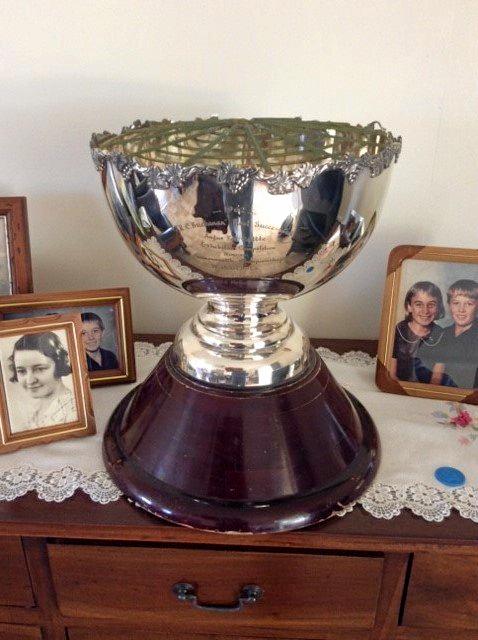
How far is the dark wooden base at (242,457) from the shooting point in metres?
0.48

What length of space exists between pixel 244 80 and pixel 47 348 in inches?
17.4

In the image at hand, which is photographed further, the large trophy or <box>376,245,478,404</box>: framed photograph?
<box>376,245,478,404</box>: framed photograph

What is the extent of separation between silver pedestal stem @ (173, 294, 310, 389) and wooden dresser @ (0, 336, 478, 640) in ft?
0.49

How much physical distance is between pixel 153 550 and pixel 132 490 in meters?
Result: 0.07

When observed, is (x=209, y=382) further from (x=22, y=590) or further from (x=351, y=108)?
(x=351, y=108)

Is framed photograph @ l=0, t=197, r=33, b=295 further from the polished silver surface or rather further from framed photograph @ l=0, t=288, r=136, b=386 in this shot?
the polished silver surface

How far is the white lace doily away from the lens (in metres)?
0.51

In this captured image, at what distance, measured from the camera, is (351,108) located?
0.70 m

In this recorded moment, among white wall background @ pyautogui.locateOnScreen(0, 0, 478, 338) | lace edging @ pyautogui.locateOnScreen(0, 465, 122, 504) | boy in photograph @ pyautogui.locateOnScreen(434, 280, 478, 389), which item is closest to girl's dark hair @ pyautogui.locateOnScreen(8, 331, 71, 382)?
lace edging @ pyautogui.locateOnScreen(0, 465, 122, 504)

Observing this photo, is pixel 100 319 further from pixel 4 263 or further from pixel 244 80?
pixel 244 80

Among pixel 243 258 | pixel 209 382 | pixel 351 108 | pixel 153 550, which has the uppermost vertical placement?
pixel 351 108

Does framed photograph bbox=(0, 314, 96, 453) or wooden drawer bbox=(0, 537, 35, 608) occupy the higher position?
framed photograph bbox=(0, 314, 96, 453)

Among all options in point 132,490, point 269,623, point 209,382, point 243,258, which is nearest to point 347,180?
point 243,258

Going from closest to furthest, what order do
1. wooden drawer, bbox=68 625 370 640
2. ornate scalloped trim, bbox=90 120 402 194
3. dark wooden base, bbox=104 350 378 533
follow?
1. ornate scalloped trim, bbox=90 120 402 194
2. dark wooden base, bbox=104 350 378 533
3. wooden drawer, bbox=68 625 370 640
